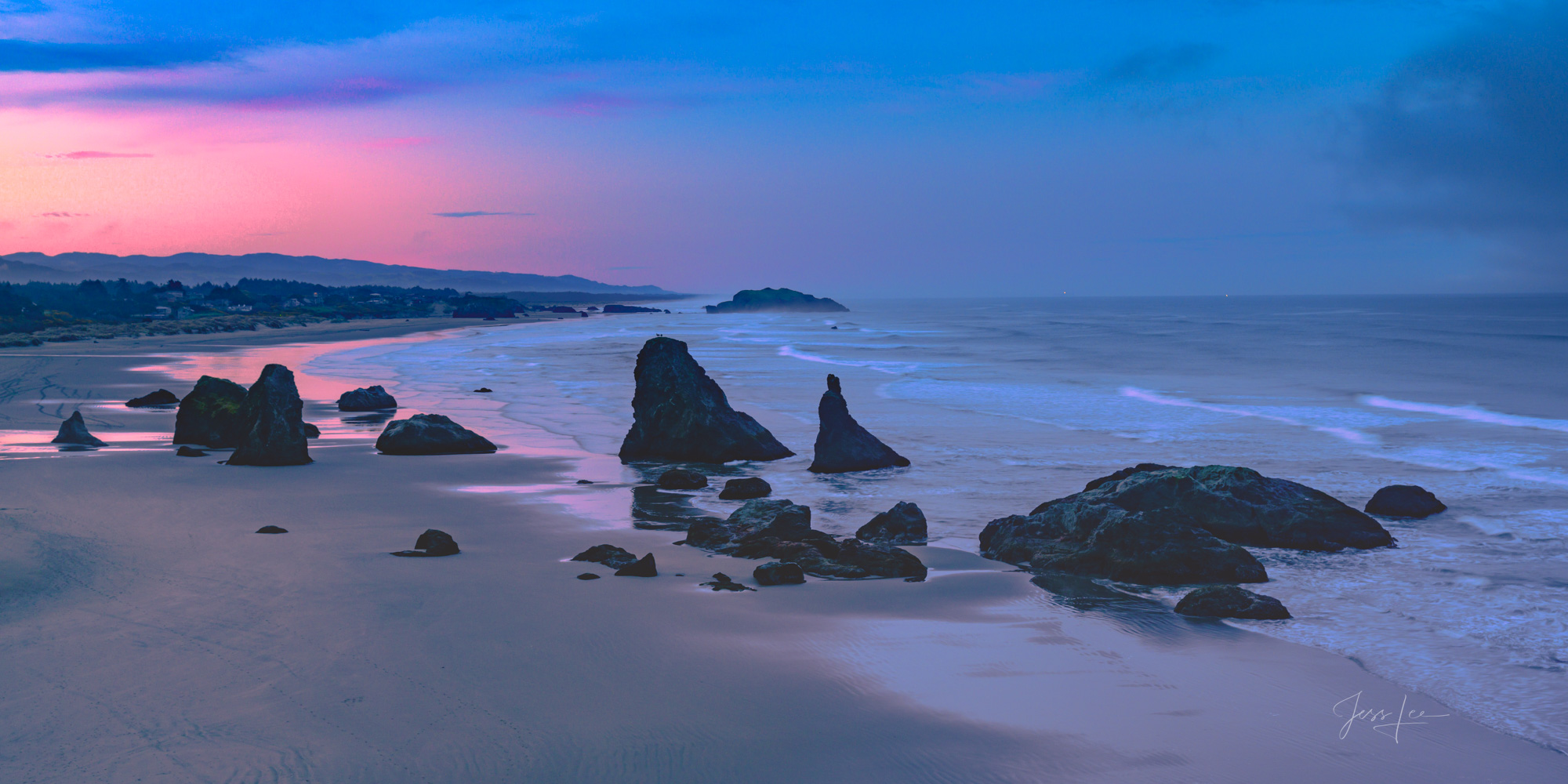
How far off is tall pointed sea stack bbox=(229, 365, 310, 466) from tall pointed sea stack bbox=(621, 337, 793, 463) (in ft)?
14.1

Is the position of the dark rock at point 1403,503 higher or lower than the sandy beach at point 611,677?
higher

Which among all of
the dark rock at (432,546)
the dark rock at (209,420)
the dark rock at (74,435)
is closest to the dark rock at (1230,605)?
the dark rock at (432,546)

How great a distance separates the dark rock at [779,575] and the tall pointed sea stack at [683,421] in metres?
6.68

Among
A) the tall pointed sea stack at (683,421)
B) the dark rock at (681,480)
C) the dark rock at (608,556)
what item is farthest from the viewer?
the tall pointed sea stack at (683,421)

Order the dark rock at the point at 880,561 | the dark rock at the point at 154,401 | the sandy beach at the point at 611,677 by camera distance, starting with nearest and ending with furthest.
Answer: the sandy beach at the point at 611,677 < the dark rock at the point at 880,561 < the dark rock at the point at 154,401

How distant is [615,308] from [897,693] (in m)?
154

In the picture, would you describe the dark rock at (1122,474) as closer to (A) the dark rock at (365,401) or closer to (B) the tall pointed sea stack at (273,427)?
(B) the tall pointed sea stack at (273,427)

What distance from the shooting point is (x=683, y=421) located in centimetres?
1402

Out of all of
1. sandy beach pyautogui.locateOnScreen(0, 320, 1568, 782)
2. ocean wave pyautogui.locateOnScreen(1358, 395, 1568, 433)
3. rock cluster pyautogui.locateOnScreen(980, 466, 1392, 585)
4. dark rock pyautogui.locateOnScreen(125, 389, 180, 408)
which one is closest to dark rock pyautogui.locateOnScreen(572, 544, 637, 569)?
sandy beach pyautogui.locateOnScreen(0, 320, 1568, 782)

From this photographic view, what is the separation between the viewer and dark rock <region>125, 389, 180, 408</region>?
18672 millimetres

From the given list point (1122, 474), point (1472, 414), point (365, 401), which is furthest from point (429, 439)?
point (1472, 414)

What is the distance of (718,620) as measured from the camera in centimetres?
632

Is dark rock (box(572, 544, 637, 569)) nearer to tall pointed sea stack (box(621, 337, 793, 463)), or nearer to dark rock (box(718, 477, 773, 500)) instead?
dark rock (box(718, 477, 773, 500))

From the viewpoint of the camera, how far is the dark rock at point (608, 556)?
768 cm
